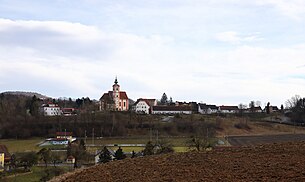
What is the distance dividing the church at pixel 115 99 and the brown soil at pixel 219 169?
302ft

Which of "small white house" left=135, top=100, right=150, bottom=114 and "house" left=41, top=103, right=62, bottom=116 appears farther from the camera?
"small white house" left=135, top=100, right=150, bottom=114

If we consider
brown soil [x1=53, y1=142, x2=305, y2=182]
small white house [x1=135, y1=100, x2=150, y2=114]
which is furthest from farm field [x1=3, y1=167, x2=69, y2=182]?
small white house [x1=135, y1=100, x2=150, y2=114]

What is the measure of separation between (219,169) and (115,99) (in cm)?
10167

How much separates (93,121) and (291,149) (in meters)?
69.9

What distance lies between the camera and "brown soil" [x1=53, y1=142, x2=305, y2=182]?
12.6 meters

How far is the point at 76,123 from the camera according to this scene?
8400cm

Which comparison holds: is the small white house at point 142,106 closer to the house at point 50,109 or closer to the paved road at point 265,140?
the house at point 50,109

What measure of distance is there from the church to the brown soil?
9208 centimetres

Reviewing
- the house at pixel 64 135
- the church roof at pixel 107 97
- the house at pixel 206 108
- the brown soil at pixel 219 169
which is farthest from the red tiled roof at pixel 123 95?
the brown soil at pixel 219 169

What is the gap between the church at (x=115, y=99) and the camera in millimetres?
109250

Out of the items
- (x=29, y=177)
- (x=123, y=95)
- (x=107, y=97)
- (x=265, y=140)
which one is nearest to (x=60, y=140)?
(x=29, y=177)

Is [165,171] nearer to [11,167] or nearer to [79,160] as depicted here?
[79,160]

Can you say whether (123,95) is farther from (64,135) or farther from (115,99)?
(64,135)

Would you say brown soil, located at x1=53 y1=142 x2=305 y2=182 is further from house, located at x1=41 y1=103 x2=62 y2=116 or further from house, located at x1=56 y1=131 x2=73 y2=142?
house, located at x1=41 y1=103 x2=62 y2=116
